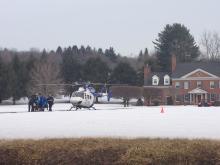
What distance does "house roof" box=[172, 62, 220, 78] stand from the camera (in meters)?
107

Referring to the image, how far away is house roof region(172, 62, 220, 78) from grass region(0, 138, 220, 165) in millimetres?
95752

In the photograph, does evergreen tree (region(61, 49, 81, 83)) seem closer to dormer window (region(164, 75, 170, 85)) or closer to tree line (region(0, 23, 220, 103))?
tree line (region(0, 23, 220, 103))

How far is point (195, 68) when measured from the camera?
107625mm

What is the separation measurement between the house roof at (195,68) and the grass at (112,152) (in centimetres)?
9575

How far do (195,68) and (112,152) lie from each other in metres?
96.9

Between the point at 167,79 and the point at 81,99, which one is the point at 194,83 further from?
the point at 81,99

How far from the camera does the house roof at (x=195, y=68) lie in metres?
107

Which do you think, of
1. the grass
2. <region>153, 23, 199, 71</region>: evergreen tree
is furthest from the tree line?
the grass

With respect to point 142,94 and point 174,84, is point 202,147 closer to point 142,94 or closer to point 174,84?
point 142,94

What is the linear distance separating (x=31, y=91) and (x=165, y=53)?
4835 cm

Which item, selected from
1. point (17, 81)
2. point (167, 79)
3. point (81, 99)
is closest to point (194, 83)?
point (167, 79)

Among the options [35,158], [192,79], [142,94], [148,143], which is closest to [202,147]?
[148,143]

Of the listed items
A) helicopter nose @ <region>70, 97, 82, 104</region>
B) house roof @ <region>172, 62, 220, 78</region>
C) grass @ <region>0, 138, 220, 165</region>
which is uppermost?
house roof @ <region>172, 62, 220, 78</region>

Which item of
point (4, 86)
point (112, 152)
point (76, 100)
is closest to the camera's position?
point (112, 152)
